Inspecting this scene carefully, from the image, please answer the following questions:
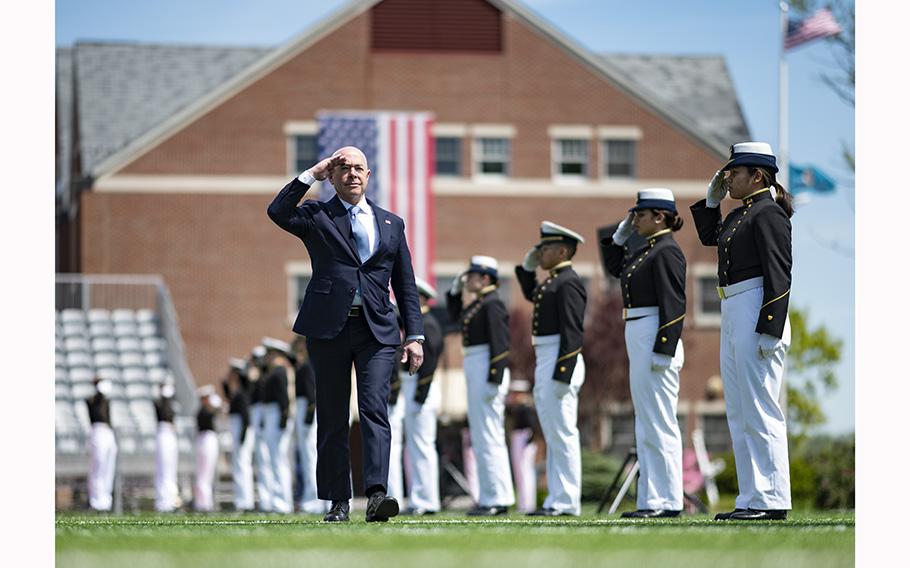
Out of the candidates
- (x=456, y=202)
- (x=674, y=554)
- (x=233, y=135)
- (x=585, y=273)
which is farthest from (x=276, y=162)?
(x=674, y=554)

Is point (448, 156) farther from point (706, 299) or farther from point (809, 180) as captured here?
point (809, 180)

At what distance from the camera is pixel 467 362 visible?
14.4 meters

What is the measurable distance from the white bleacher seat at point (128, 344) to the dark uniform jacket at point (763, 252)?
82.4ft

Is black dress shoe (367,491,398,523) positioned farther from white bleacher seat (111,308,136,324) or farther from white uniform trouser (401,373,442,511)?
white bleacher seat (111,308,136,324)

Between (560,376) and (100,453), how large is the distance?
11545 millimetres

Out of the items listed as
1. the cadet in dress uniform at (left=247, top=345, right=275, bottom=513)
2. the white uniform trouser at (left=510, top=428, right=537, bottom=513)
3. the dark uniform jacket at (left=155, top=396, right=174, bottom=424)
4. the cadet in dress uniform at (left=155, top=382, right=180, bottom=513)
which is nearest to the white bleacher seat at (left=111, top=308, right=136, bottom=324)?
the dark uniform jacket at (left=155, top=396, right=174, bottom=424)

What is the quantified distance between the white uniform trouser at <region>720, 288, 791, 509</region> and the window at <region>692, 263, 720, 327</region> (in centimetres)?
3015

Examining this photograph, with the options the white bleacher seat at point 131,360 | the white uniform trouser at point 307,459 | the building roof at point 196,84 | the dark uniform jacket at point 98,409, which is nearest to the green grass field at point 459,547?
the white uniform trouser at point 307,459

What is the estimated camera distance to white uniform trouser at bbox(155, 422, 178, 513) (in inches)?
934

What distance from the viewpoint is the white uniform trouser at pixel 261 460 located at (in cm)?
2111

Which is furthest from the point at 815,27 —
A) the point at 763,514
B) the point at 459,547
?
the point at 459,547

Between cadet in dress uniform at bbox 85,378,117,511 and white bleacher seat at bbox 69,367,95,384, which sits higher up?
white bleacher seat at bbox 69,367,95,384

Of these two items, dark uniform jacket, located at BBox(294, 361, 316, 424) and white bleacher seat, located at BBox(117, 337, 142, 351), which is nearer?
dark uniform jacket, located at BBox(294, 361, 316, 424)

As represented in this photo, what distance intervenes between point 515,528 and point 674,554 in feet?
4.19
